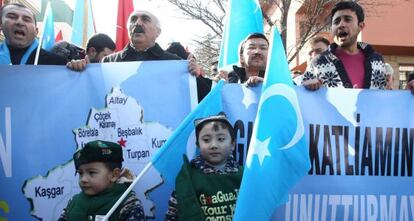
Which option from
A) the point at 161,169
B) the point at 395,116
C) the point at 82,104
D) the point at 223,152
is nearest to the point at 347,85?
the point at 395,116

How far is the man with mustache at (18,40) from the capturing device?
389cm

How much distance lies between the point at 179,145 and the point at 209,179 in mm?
370

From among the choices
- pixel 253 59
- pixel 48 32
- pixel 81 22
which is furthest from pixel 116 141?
pixel 81 22

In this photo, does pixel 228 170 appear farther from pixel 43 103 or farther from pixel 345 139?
pixel 43 103

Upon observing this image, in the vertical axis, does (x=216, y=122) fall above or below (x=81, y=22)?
below

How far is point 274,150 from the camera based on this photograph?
2746 millimetres

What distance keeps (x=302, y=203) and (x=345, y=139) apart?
0.56 metres

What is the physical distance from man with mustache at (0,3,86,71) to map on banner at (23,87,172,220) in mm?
829

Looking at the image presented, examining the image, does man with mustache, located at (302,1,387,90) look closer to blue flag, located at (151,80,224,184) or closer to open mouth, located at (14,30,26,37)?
blue flag, located at (151,80,224,184)

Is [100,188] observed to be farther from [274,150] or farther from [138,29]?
[138,29]

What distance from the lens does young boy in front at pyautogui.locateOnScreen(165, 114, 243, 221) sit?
8.93 feet

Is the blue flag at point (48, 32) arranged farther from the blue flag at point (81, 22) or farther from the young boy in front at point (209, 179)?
the young boy in front at point (209, 179)

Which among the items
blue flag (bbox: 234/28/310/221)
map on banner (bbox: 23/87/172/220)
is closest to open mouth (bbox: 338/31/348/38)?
blue flag (bbox: 234/28/310/221)

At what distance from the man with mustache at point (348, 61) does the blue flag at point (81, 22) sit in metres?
4.37
